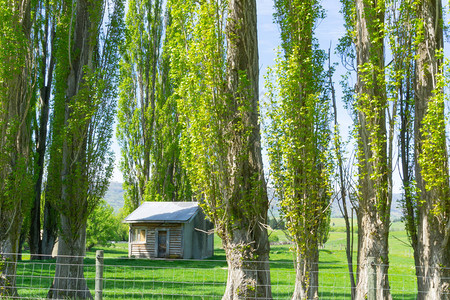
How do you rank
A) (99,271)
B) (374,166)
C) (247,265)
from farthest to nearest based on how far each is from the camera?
1. (374,166)
2. (247,265)
3. (99,271)

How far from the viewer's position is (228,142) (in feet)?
27.2

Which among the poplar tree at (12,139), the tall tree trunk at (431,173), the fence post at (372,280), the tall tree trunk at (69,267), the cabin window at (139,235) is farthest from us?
the cabin window at (139,235)

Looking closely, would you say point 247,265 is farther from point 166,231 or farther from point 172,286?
point 166,231

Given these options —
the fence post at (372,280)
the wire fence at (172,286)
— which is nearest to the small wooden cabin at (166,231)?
the wire fence at (172,286)

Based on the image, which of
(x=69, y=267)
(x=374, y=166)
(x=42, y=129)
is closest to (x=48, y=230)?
(x=42, y=129)

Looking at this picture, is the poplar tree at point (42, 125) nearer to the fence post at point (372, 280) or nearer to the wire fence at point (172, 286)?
the wire fence at point (172, 286)

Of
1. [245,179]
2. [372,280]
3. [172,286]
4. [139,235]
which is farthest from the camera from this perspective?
[139,235]

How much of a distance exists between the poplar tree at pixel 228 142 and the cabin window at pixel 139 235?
1958cm

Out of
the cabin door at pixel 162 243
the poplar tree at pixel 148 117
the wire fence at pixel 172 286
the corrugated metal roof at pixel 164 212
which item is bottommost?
the wire fence at pixel 172 286

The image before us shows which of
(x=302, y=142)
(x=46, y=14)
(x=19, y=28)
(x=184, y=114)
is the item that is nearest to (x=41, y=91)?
(x=46, y=14)

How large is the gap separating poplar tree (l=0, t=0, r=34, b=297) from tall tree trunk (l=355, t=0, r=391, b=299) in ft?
23.7

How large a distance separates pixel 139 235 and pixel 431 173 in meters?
21.7

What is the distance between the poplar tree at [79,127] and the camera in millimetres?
10680

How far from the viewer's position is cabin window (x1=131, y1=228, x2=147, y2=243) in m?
27.2
